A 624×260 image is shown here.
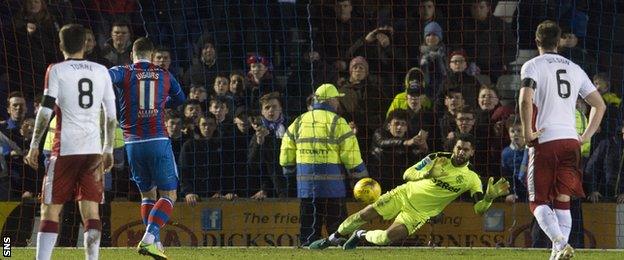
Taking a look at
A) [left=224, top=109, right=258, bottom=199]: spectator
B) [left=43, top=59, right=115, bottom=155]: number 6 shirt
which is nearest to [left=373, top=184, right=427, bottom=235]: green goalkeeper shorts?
[left=224, top=109, right=258, bottom=199]: spectator

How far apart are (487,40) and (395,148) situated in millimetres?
2404

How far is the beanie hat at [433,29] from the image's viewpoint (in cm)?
1836

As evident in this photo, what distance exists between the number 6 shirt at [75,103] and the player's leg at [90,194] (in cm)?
8

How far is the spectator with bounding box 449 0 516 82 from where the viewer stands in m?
18.8

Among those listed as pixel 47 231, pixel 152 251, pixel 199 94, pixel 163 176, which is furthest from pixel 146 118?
pixel 199 94

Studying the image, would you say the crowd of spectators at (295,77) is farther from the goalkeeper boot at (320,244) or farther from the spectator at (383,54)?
the goalkeeper boot at (320,244)

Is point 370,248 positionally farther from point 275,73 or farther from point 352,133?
point 275,73

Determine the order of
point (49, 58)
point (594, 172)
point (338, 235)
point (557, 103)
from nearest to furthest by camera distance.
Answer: point (557, 103) → point (338, 235) → point (594, 172) → point (49, 58)

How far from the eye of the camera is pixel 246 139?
17.5m

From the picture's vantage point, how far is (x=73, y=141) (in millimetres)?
11336

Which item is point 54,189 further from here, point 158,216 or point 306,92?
point 306,92

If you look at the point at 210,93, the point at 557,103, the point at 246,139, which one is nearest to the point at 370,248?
the point at 246,139

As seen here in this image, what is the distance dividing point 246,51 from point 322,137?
333 centimetres

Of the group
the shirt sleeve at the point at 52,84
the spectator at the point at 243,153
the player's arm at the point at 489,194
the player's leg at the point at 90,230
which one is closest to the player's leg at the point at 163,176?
the player's leg at the point at 90,230
